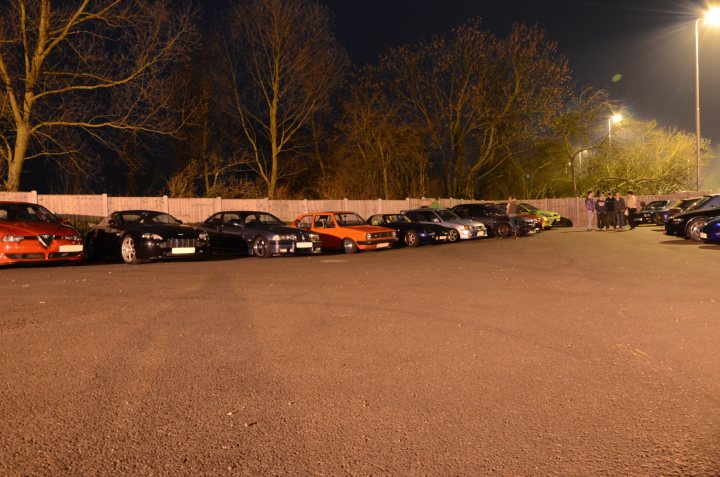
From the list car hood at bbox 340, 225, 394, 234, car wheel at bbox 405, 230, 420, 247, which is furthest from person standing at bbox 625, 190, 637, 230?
car hood at bbox 340, 225, 394, 234

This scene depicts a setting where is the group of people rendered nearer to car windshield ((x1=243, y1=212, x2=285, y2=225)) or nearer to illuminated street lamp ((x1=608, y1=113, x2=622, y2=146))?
illuminated street lamp ((x1=608, y1=113, x2=622, y2=146))

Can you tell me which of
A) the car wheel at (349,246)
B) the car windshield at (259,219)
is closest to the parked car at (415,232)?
the car wheel at (349,246)

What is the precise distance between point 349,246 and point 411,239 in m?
3.55

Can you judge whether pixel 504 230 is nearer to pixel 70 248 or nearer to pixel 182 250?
pixel 182 250

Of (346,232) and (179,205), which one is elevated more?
(179,205)

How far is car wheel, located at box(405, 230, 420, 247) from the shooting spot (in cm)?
2041

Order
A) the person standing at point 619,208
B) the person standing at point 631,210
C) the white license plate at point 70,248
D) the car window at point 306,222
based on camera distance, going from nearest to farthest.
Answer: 1. the white license plate at point 70,248
2. the car window at point 306,222
3. the person standing at point 619,208
4. the person standing at point 631,210

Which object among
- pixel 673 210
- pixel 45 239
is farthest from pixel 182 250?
pixel 673 210

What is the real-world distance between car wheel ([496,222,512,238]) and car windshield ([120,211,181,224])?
13465 mm

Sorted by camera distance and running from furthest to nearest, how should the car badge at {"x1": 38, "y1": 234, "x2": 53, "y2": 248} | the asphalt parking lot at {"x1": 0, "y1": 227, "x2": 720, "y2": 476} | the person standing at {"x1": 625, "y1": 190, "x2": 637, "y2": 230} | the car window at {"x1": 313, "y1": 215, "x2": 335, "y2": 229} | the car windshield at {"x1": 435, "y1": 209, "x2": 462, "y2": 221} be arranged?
1. the person standing at {"x1": 625, "y1": 190, "x2": 637, "y2": 230}
2. the car windshield at {"x1": 435, "y1": 209, "x2": 462, "y2": 221}
3. the car window at {"x1": 313, "y1": 215, "x2": 335, "y2": 229}
4. the car badge at {"x1": 38, "y1": 234, "x2": 53, "y2": 248}
5. the asphalt parking lot at {"x1": 0, "y1": 227, "x2": 720, "y2": 476}

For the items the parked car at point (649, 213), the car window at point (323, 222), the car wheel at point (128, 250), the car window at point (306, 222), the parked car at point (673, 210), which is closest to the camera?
the car wheel at point (128, 250)

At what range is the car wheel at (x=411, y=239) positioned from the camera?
66.9ft

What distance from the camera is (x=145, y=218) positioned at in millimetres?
15180

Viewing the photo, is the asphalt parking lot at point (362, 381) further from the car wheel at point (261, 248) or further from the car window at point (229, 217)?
the car window at point (229, 217)
